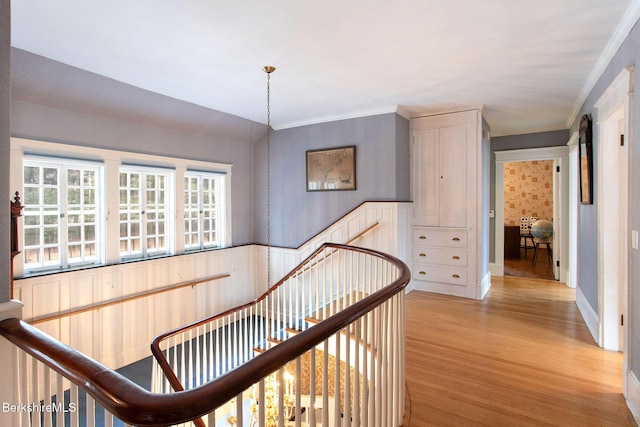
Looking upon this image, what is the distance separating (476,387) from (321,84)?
3.28m

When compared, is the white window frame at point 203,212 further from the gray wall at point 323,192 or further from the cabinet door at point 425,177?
the cabinet door at point 425,177

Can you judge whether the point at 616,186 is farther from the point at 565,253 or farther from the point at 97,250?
the point at 97,250

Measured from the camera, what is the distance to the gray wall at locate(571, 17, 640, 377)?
7.27 feet

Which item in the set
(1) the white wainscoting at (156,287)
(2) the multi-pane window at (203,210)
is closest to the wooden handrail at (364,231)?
(1) the white wainscoting at (156,287)

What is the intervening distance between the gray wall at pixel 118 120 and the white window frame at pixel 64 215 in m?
0.30

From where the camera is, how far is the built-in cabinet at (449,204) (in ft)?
15.4

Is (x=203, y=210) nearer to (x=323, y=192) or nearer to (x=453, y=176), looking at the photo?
(x=323, y=192)

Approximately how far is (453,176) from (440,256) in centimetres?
120

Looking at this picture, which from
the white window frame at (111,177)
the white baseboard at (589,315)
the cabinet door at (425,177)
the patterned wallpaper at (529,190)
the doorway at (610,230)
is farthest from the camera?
the patterned wallpaper at (529,190)

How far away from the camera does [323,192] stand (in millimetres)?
5523

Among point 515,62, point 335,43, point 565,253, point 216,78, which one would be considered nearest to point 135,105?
point 216,78

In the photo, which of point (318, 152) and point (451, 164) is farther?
point (318, 152)

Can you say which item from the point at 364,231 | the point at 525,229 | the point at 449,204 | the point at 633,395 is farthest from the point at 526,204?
the point at 633,395

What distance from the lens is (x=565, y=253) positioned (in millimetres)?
5750
